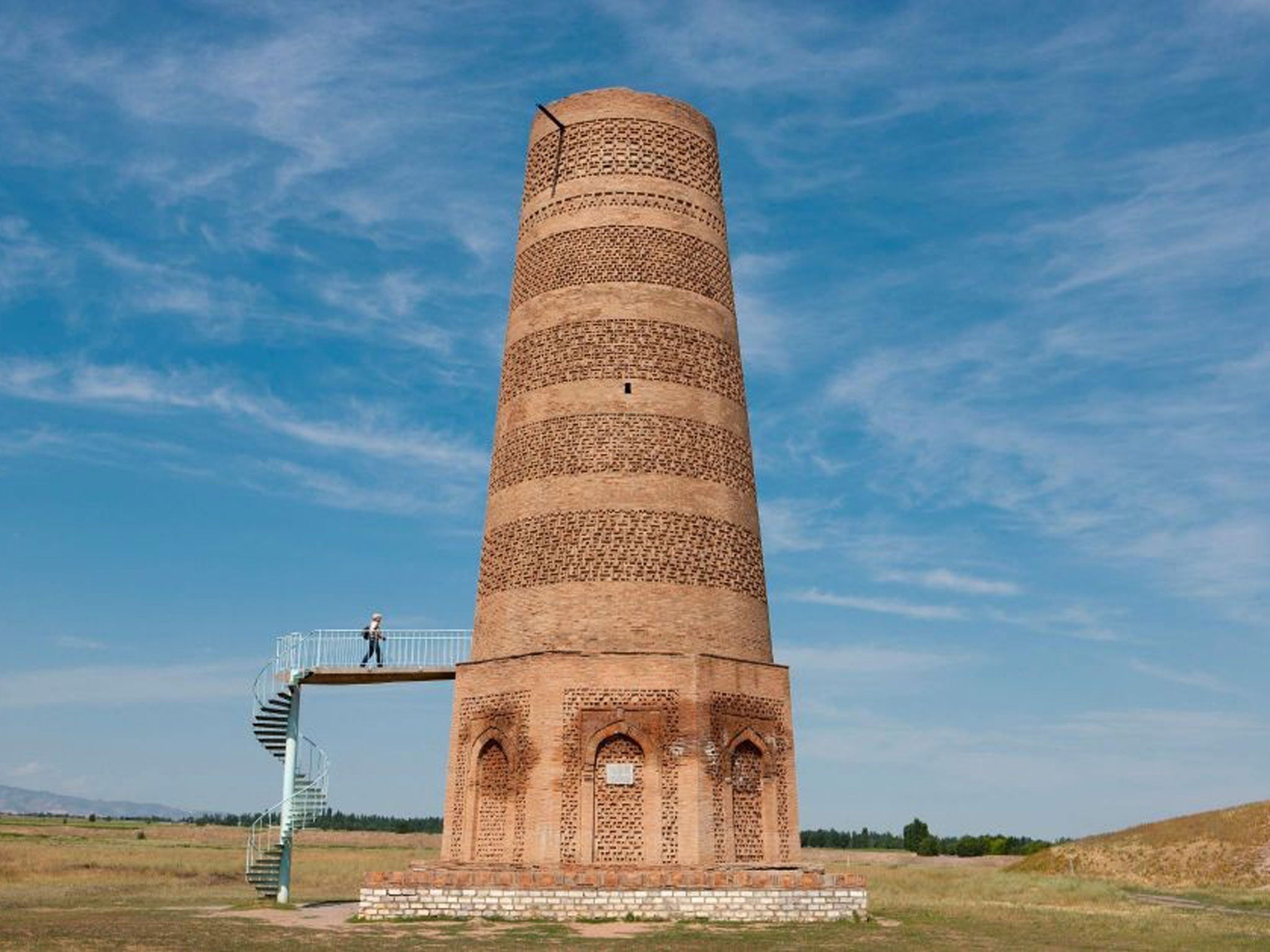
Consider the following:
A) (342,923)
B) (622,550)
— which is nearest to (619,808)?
(622,550)

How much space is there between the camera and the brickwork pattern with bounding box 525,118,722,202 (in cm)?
2262

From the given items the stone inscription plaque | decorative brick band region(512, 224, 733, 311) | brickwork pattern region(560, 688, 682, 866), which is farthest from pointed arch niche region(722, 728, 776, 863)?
decorative brick band region(512, 224, 733, 311)

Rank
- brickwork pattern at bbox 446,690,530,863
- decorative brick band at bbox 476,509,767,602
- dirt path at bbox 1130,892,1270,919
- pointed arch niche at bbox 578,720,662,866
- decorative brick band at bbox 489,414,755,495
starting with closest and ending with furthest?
pointed arch niche at bbox 578,720,662,866 < brickwork pattern at bbox 446,690,530,863 < decorative brick band at bbox 476,509,767,602 < decorative brick band at bbox 489,414,755,495 < dirt path at bbox 1130,892,1270,919

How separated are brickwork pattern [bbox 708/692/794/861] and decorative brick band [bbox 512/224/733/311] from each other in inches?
285

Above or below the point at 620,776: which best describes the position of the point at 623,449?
above

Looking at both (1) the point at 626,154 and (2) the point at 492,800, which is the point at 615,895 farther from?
(1) the point at 626,154

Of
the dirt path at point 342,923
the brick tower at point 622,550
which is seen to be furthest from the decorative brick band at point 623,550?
the dirt path at point 342,923

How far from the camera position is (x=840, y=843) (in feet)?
402

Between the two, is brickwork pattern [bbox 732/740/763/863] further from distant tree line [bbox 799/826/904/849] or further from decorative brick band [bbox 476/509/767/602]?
distant tree line [bbox 799/826/904/849]

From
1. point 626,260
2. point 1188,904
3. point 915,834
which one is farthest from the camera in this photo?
point 915,834

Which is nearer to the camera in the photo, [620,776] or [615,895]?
[615,895]

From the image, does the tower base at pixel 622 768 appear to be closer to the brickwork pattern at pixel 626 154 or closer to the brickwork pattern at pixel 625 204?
the brickwork pattern at pixel 625 204

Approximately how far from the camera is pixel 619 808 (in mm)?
19031

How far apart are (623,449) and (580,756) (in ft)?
16.4
